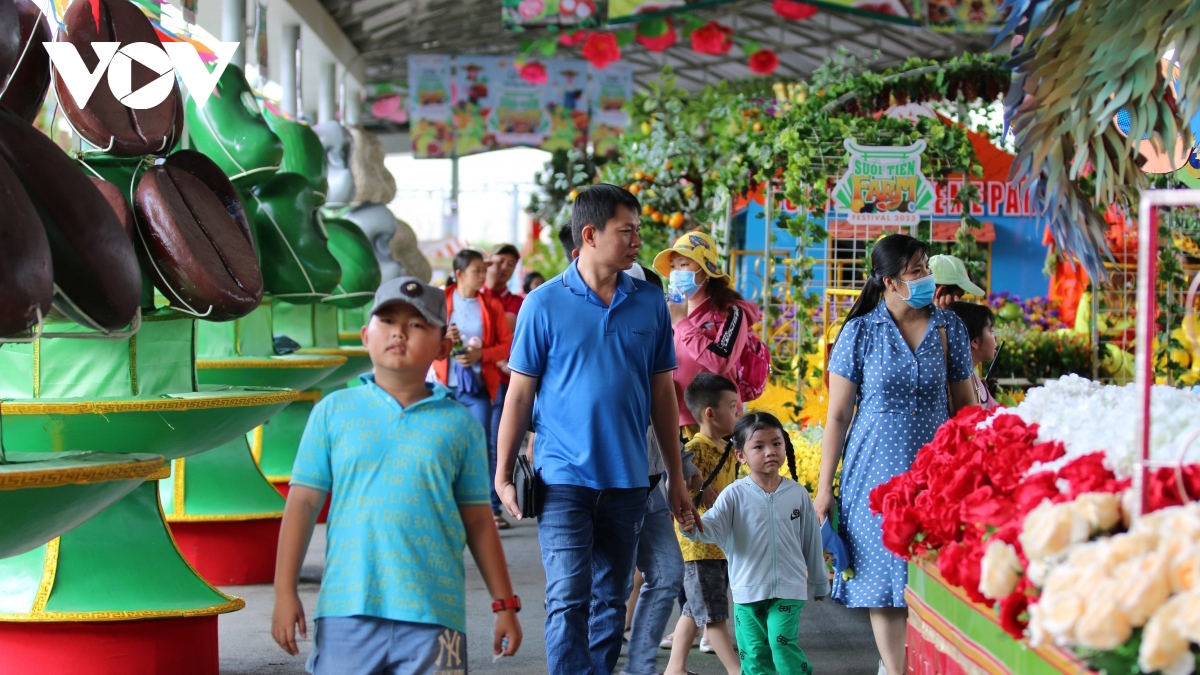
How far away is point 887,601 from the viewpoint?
412cm

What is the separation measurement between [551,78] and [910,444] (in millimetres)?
15617

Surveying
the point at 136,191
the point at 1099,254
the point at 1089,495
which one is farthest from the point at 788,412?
the point at 1089,495

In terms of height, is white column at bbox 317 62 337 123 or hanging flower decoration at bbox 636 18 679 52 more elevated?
hanging flower decoration at bbox 636 18 679 52

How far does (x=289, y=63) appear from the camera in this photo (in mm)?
12523

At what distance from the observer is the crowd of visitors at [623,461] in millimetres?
2975

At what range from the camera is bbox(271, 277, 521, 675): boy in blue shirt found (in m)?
2.89

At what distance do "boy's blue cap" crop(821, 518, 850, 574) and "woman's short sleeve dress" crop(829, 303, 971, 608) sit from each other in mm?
19

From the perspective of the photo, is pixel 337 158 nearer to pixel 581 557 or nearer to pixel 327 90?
pixel 327 90

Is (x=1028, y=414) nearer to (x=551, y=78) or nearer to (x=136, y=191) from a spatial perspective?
(x=136, y=191)

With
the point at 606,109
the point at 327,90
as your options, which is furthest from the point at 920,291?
the point at 606,109

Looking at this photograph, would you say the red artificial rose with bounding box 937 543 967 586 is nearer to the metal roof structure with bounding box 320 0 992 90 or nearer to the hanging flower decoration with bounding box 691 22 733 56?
the metal roof structure with bounding box 320 0 992 90

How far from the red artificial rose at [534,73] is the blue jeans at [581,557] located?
621 inches

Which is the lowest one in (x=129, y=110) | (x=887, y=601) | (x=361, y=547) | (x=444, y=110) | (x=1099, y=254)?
(x=887, y=601)

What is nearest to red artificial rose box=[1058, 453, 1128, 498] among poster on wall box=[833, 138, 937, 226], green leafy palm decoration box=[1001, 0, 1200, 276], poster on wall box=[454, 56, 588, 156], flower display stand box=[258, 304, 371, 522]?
green leafy palm decoration box=[1001, 0, 1200, 276]
